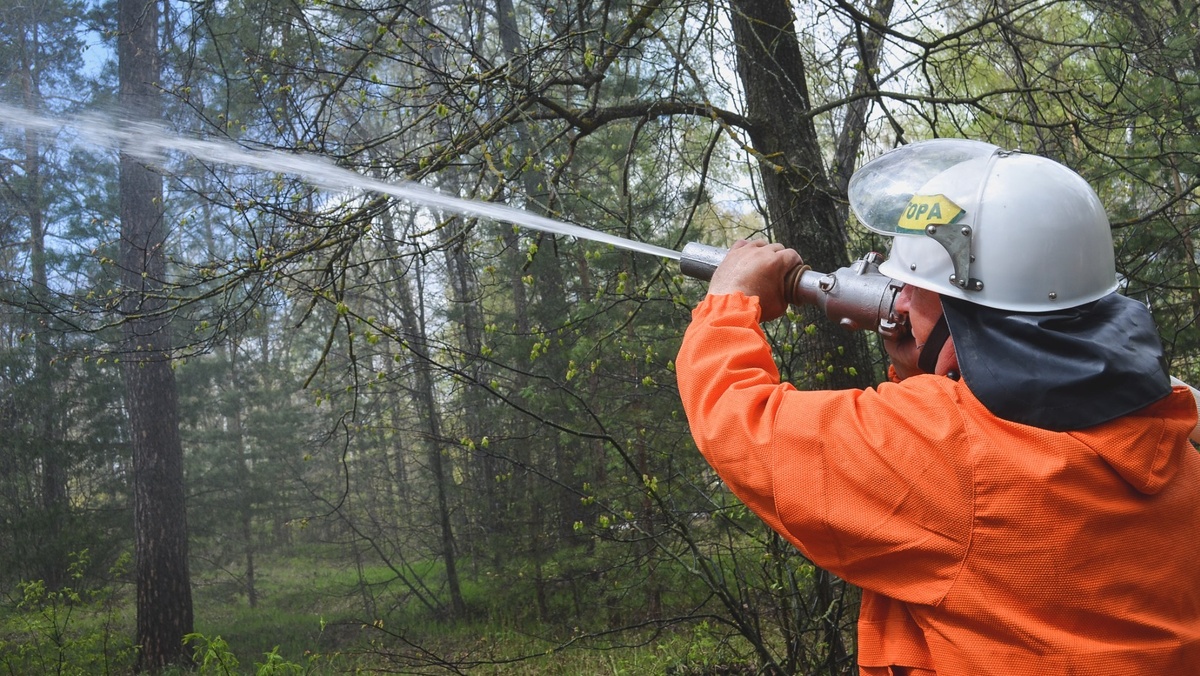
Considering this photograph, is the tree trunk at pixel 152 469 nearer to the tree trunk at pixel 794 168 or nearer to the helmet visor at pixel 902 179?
the tree trunk at pixel 794 168

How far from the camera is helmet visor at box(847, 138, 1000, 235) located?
1.94m

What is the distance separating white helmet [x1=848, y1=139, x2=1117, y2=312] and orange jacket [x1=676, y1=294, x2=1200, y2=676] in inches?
10.9

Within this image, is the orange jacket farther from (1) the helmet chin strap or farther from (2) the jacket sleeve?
(1) the helmet chin strap

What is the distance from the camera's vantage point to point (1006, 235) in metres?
1.78

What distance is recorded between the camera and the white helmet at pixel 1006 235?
5.73ft

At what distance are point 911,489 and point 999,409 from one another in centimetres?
22

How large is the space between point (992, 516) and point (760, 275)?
810 millimetres

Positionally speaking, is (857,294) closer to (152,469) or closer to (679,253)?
(679,253)

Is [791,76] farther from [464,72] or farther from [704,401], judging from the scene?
[704,401]

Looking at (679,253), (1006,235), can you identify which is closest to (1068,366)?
(1006,235)

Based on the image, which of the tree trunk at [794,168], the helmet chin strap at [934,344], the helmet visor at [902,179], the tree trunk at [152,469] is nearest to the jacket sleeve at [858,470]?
the helmet chin strap at [934,344]

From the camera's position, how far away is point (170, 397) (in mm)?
14148

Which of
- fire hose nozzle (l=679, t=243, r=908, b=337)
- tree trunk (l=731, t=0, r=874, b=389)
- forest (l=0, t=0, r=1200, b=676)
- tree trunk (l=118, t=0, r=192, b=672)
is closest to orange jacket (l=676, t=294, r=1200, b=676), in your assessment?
fire hose nozzle (l=679, t=243, r=908, b=337)

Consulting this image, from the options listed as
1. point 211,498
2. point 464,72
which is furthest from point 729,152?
point 211,498
